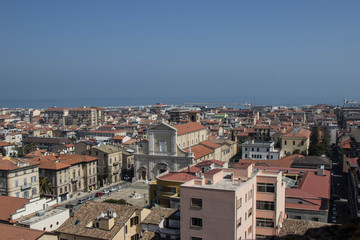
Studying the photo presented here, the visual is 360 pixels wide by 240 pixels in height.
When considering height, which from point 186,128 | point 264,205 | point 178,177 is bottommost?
point 178,177

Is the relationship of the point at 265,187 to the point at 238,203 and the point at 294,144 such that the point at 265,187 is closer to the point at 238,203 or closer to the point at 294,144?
the point at 238,203

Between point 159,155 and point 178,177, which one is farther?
point 159,155

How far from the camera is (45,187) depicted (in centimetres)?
4103

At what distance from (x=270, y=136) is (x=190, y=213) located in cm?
5837

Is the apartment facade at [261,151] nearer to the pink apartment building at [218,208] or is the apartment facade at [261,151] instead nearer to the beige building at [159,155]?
the beige building at [159,155]

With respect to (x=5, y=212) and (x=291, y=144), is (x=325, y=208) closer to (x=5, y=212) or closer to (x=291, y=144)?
(x=5, y=212)

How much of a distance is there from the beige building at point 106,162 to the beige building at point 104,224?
1115 inches

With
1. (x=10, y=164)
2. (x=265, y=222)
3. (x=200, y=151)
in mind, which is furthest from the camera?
(x=200, y=151)

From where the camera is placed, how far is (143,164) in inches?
1943

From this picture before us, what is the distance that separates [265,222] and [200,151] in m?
32.7

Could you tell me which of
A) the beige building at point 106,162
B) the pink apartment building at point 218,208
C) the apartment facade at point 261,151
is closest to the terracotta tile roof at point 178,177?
the pink apartment building at point 218,208

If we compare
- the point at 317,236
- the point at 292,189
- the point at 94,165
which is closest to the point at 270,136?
the point at 94,165

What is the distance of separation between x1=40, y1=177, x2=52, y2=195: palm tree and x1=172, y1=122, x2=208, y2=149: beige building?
16.8m

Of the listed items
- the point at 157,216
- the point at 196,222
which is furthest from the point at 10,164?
the point at 196,222
